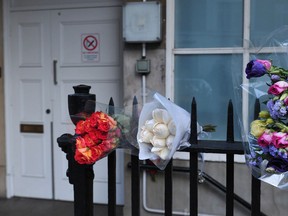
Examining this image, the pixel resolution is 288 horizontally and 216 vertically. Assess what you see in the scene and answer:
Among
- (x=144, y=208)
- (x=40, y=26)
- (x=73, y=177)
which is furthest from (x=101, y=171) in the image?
(x=73, y=177)

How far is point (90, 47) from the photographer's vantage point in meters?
3.93

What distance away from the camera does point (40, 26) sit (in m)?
4.05

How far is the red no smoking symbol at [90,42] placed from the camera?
12.8ft

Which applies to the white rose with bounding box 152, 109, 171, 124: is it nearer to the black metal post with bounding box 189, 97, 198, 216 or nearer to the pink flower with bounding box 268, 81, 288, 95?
the black metal post with bounding box 189, 97, 198, 216

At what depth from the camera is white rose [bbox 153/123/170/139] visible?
1.39m

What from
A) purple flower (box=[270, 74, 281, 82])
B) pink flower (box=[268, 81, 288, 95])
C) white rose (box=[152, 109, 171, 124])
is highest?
purple flower (box=[270, 74, 281, 82])

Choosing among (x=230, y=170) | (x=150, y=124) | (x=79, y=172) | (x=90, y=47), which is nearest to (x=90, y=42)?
(x=90, y=47)

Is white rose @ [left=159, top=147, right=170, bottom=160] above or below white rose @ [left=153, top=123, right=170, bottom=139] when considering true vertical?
below

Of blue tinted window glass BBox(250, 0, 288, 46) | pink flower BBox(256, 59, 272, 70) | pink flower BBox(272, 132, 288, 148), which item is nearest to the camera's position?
pink flower BBox(272, 132, 288, 148)

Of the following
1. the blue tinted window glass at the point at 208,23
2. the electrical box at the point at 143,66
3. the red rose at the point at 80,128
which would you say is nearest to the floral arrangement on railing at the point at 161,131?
the red rose at the point at 80,128

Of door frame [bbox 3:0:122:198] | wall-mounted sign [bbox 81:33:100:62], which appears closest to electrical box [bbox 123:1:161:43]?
wall-mounted sign [bbox 81:33:100:62]

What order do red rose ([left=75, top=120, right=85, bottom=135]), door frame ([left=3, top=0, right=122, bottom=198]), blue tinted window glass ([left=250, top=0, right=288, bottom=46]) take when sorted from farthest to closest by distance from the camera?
door frame ([left=3, top=0, right=122, bottom=198])
blue tinted window glass ([left=250, top=0, right=288, bottom=46])
red rose ([left=75, top=120, right=85, bottom=135])

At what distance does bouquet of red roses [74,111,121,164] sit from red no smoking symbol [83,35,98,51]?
2.52m

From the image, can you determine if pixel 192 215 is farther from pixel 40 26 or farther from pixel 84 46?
pixel 40 26
